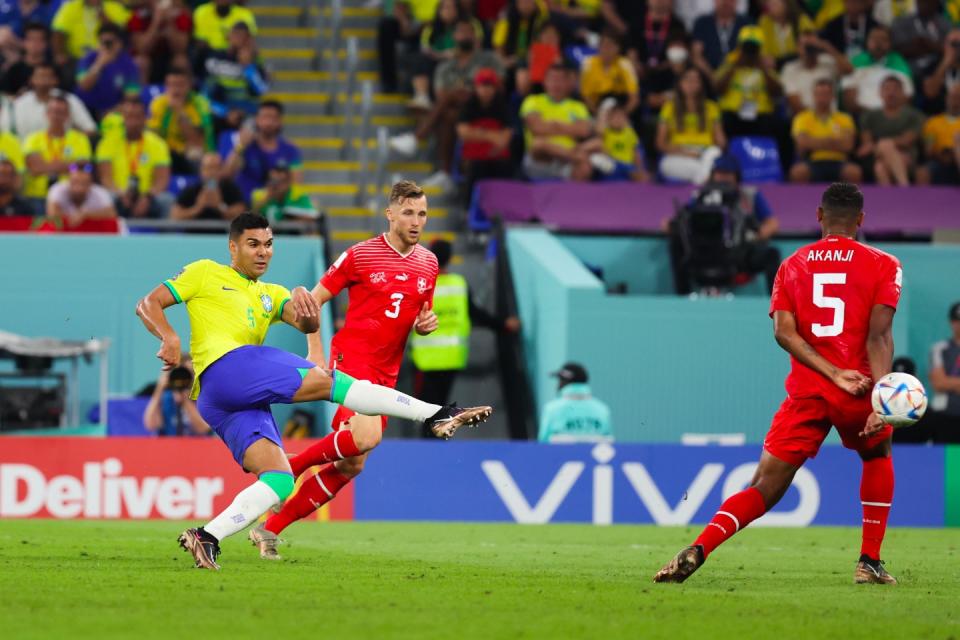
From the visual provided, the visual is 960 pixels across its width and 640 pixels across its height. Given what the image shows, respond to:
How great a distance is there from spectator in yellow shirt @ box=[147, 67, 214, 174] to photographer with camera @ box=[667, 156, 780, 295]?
5.56m

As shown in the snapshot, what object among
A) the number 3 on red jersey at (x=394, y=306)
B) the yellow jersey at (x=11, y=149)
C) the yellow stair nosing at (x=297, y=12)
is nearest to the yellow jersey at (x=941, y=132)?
the yellow stair nosing at (x=297, y=12)

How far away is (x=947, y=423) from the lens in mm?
17703

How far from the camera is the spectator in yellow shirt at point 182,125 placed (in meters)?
19.4

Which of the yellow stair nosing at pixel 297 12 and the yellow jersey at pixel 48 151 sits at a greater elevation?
the yellow stair nosing at pixel 297 12

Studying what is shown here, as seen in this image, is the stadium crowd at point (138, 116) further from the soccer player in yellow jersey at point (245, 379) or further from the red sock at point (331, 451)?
the soccer player in yellow jersey at point (245, 379)

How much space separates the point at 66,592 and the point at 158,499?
7678mm

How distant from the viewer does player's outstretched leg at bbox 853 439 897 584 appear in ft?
30.2

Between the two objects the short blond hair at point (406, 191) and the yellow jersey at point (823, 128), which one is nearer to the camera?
the short blond hair at point (406, 191)

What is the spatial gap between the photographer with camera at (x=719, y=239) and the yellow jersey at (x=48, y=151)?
673 centimetres

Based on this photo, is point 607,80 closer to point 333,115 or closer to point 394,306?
point 333,115

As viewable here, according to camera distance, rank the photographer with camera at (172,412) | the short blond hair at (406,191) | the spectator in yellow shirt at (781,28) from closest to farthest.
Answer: the short blond hair at (406,191) < the photographer with camera at (172,412) < the spectator in yellow shirt at (781,28)

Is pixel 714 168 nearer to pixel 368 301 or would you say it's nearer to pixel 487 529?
pixel 487 529

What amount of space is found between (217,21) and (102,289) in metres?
4.43

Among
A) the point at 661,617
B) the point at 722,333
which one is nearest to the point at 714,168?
the point at 722,333
